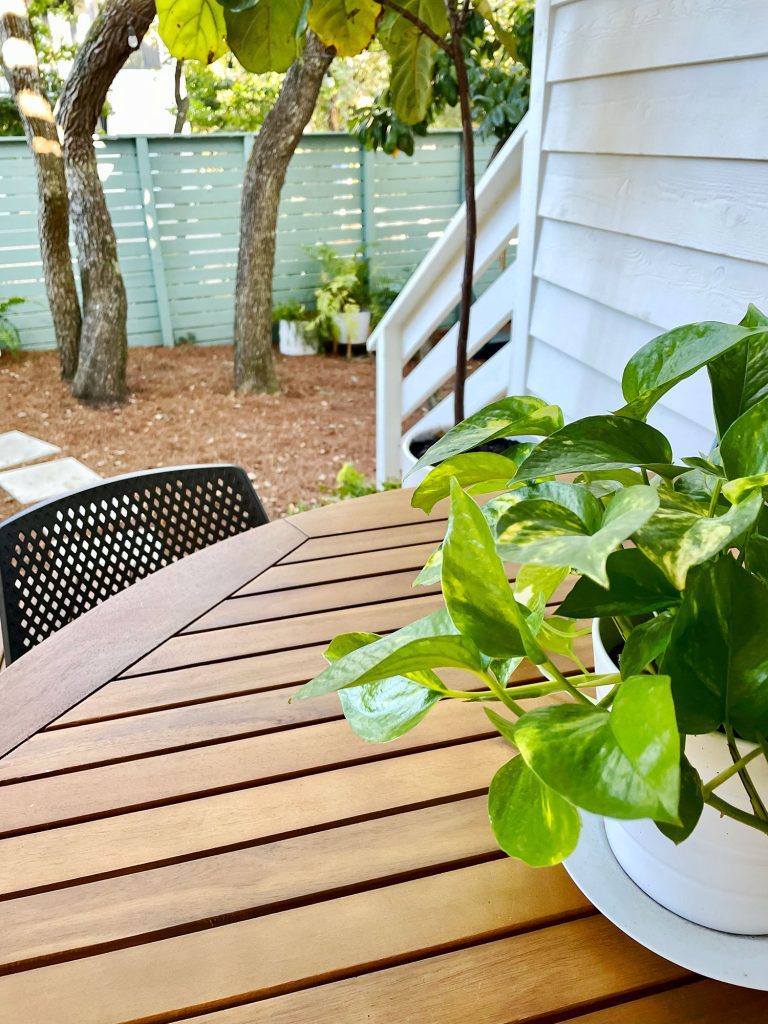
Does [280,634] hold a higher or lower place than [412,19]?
lower

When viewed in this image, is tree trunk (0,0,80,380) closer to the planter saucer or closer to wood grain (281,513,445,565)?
wood grain (281,513,445,565)

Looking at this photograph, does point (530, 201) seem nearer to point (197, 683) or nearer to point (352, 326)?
point (197, 683)

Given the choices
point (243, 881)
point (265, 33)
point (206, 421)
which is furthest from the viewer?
point (206, 421)

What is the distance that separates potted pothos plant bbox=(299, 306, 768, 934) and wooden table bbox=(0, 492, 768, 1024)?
11 centimetres

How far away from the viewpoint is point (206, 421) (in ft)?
13.1

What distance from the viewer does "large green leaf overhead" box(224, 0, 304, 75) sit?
1.49 meters

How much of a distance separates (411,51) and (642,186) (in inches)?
30.9

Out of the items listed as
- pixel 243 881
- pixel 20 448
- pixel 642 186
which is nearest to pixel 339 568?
pixel 243 881

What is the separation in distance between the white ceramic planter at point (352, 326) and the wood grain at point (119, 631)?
4.01 m

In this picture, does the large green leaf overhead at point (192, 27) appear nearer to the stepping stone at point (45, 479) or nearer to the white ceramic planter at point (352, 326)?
the stepping stone at point (45, 479)

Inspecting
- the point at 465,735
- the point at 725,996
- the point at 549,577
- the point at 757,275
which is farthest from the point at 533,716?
the point at 757,275

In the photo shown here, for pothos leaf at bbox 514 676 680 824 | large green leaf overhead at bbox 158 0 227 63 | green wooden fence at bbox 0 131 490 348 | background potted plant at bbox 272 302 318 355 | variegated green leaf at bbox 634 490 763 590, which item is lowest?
background potted plant at bbox 272 302 318 355

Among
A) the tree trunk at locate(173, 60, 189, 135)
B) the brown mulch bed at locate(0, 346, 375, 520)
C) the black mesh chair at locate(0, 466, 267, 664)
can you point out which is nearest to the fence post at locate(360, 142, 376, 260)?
the brown mulch bed at locate(0, 346, 375, 520)

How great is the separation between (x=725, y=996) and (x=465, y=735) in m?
0.30
